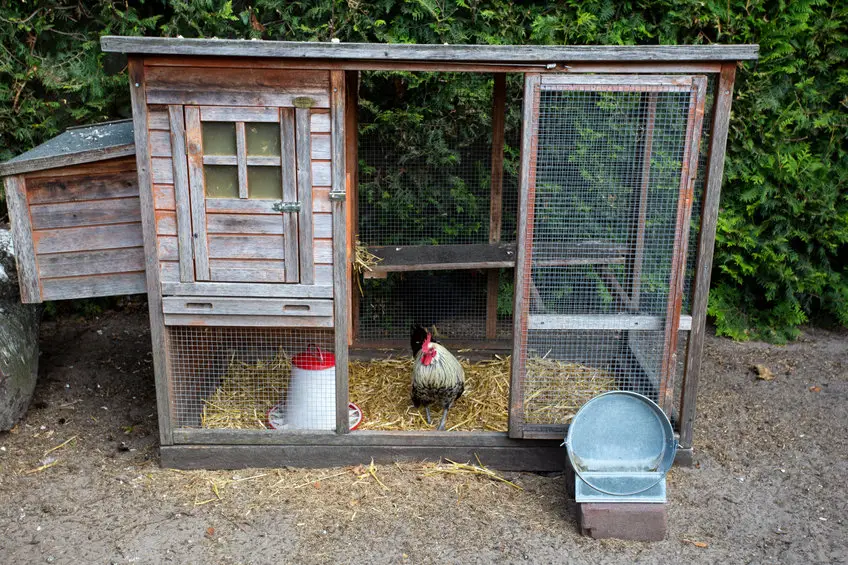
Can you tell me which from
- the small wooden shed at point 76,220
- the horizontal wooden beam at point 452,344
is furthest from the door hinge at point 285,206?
the horizontal wooden beam at point 452,344

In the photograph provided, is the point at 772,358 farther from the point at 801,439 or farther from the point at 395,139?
the point at 395,139

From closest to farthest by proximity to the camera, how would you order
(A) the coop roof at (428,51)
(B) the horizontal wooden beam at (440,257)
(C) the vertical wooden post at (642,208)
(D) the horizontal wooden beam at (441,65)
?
(A) the coop roof at (428,51), (D) the horizontal wooden beam at (441,65), (C) the vertical wooden post at (642,208), (B) the horizontal wooden beam at (440,257)

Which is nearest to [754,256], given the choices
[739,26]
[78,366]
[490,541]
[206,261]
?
[739,26]

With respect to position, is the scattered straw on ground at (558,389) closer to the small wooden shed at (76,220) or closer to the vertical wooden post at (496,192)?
the vertical wooden post at (496,192)

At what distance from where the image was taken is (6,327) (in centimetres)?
474

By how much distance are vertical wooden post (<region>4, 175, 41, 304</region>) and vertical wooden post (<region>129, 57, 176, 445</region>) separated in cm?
65

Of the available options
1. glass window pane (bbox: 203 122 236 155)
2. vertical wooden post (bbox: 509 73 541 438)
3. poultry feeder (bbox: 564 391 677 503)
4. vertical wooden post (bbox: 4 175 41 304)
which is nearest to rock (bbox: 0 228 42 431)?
vertical wooden post (bbox: 4 175 41 304)

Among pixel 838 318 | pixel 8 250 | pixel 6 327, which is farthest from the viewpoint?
pixel 838 318

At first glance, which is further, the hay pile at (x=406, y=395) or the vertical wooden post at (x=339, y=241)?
the hay pile at (x=406, y=395)

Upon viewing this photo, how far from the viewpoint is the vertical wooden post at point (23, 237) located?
161 inches

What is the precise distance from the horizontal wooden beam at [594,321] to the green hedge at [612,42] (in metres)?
2.35

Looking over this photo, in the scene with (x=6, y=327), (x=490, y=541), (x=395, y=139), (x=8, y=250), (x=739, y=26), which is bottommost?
(x=490, y=541)

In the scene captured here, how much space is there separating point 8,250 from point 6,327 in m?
0.69

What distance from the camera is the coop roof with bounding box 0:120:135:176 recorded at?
4035mm
